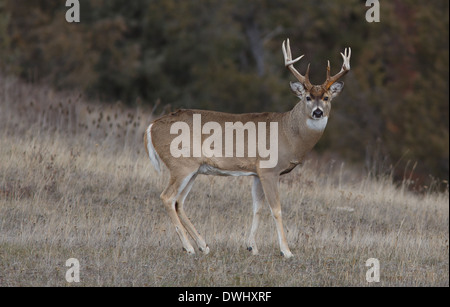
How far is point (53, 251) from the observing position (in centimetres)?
759

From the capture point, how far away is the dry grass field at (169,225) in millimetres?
7238

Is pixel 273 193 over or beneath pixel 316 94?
beneath

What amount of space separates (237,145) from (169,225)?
165 cm

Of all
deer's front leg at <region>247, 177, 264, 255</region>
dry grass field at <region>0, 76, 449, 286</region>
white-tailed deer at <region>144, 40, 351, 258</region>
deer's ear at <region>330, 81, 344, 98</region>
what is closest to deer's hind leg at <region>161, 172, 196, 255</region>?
white-tailed deer at <region>144, 40, 351, 258</region>

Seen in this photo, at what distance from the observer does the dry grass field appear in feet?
23.7

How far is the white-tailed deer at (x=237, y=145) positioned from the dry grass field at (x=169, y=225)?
21.2 inches

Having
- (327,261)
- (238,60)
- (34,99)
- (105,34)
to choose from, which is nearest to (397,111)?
(238,60)

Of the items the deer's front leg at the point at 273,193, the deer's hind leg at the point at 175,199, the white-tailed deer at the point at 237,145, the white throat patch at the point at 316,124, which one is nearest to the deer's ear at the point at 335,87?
the white-tailed deer at the point at 237,145

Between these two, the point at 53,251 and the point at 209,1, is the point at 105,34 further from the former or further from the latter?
the point at 53,251

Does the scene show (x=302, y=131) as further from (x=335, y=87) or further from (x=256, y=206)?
(x=256, y=206)

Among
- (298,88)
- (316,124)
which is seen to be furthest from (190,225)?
(298,88)

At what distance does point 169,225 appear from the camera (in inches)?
356

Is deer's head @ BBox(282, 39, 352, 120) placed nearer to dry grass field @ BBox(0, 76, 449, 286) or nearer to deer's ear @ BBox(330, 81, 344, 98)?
deer's ear @ BBox(330, 81, 344, 98)
